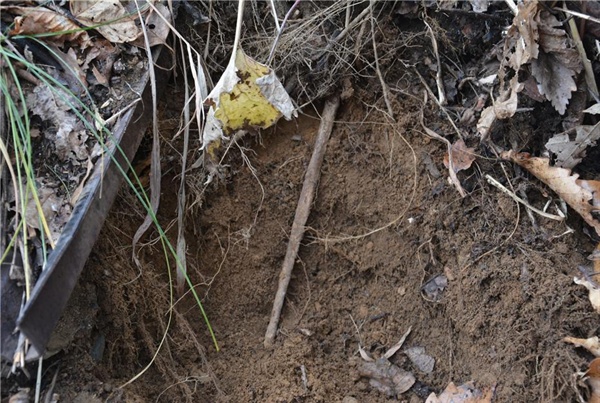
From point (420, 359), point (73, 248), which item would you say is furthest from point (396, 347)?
point (73, 248)

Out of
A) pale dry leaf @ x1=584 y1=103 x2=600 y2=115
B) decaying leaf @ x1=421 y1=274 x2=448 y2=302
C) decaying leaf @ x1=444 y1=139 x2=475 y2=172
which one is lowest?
decaying leaf @ x1=421 y1=274 x2=448 y2=302

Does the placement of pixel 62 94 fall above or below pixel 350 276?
above

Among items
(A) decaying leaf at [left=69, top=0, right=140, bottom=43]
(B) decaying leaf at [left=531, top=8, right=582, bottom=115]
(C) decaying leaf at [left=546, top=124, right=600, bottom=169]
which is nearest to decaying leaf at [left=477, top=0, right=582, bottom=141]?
(B) decaying leaf at [left=531, top=8, right=582, bottom=115]

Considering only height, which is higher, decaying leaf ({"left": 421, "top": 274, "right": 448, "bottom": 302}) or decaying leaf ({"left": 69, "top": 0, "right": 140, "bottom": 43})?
decaying leaf ({"left": 69, "top": 0, "right": 140, "bottom": 43})

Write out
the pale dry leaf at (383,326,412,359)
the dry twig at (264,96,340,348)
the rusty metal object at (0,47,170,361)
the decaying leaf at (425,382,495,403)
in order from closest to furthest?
1. the rusty metal object at (0,47,170,361)
2. the decaying leaf at (425,382,495,403)
3. the pale dry leaf at (383,326,412,359)
4. the dry twig at (264,96,340,348)

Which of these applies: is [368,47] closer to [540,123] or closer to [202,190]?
[540,123]

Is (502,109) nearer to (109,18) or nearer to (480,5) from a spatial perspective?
(480,5)

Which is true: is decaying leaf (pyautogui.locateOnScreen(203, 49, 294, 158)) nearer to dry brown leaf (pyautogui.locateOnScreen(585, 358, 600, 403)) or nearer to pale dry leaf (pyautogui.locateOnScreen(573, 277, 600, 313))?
pale dry leaf (pyautogui.locateOnScreen(573, 277, 600, 313))
